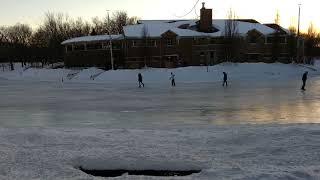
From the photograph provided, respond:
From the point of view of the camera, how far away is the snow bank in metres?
6.62

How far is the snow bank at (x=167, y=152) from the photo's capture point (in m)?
6.62

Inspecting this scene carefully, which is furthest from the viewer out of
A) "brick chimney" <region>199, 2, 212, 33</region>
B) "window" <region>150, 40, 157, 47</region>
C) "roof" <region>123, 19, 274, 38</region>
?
"brick chimney" <region>199, 2, 212, 33</region>

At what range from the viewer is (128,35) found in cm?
6275

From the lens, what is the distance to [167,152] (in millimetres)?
8000

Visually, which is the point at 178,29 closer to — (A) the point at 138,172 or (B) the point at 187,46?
(B) the point at 187,46

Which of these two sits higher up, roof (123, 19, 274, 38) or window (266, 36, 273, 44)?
roof (123, 19, 274, 38)

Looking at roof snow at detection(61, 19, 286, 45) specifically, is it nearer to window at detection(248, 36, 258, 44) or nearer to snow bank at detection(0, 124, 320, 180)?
window at detection(248, 36, 258, 44)

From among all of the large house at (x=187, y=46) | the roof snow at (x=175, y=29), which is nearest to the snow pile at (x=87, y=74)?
the large house at (x=187, y=46)

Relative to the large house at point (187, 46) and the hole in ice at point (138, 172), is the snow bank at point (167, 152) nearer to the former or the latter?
the hole in ice at point (138, 172)

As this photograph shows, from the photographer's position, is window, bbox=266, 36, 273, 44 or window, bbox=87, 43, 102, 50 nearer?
window, bbox=266, 36, 273, 44

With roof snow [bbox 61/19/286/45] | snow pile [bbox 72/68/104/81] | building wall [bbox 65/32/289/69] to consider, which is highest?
roof snow [bbox 61/19/286/45]

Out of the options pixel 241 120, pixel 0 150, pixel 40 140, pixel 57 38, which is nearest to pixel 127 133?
pixel 40 140

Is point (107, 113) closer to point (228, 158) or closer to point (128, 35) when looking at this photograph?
point (228, 158)

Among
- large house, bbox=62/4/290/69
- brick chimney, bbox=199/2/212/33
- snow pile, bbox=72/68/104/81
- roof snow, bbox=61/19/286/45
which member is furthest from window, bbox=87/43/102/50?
brick chimney, bbox=199/2/212/33
